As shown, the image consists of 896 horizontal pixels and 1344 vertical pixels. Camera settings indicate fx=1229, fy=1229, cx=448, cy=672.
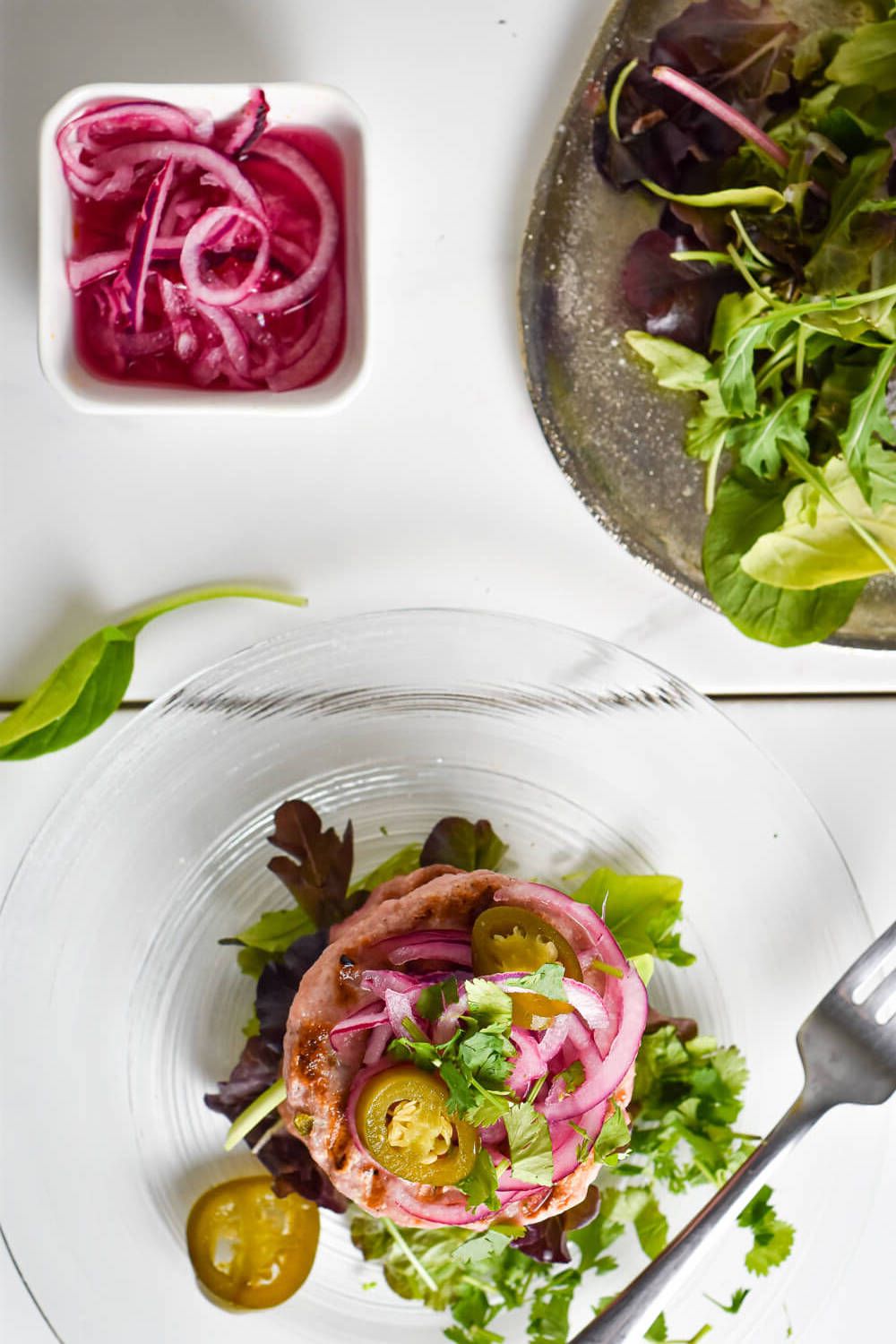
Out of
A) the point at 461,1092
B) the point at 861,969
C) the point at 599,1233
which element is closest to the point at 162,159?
the point at 461,1092

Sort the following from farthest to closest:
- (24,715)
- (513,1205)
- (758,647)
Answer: (758,647), (24,715), (513,1205)

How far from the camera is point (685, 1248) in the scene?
4.06 feet

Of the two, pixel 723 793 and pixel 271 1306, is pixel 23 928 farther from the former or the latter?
pixel 723 793

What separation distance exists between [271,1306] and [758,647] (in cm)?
88

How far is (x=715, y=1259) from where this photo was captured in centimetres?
132

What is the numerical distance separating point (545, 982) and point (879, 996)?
0.45 meters

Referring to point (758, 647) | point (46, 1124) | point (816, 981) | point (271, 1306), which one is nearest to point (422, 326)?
point (758, 647)

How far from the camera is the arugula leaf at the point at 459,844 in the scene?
1.30 metres

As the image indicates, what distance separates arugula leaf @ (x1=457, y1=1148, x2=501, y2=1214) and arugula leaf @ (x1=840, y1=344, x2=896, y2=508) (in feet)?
2.40

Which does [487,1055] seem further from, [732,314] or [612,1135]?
[732,314]

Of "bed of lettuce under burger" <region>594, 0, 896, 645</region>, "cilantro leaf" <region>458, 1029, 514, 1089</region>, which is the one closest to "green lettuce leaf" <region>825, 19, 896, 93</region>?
"bed of lettuce under burger" <region>594, 0, 896, 645</region>

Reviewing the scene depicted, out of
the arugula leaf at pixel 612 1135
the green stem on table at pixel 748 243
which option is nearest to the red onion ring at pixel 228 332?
the green stem on table at pixel 748 243

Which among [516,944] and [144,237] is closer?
[516,944]

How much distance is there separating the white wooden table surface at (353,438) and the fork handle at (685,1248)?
0.08 metres
